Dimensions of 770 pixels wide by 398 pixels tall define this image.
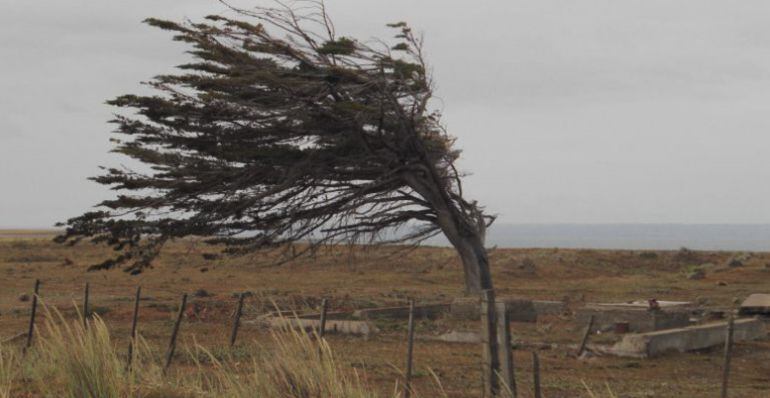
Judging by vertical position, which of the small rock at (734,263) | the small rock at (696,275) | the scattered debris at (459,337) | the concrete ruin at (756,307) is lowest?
the scattered debris at (459,337)

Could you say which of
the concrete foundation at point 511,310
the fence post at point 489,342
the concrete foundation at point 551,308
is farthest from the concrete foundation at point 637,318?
the fence post at point 489,342

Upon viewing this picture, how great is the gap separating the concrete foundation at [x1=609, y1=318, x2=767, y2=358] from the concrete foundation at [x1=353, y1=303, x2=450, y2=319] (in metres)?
6.04

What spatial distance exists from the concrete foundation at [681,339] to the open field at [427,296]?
292mm

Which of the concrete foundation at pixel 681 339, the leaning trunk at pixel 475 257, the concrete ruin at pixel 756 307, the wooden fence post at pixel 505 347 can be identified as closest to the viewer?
the wooden fence post at pixel 505 347

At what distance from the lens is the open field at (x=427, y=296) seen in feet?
52.9

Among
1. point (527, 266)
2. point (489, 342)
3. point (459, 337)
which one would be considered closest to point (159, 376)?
point (489, 342)

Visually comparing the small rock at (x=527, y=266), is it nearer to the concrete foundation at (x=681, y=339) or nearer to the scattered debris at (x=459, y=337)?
the concrete foundation at (x=681, y=339)

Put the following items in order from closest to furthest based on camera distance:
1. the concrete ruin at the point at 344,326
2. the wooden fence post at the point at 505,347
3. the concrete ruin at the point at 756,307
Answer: the wooden fence post at the point at 505,347 < the concrete ruin at the point at 344,326 < the concrete ruin at the point at 756,307

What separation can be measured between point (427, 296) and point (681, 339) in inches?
622

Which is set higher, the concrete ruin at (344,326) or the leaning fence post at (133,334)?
the leaning fence post at (133,334)

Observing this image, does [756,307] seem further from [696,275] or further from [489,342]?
[696,275]

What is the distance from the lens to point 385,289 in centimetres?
3941

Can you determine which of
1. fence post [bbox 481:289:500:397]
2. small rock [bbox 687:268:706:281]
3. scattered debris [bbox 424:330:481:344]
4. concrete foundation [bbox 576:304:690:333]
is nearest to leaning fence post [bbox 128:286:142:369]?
fence post [bbox 481:289:500:397]

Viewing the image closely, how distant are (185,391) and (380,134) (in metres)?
13.7
